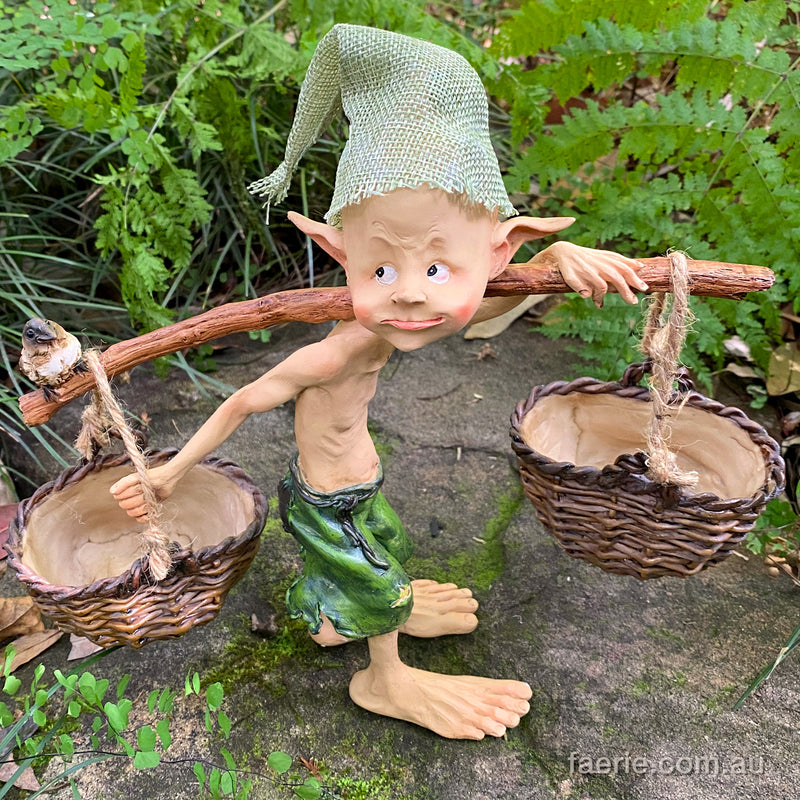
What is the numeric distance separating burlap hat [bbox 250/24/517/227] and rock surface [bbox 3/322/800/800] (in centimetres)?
122

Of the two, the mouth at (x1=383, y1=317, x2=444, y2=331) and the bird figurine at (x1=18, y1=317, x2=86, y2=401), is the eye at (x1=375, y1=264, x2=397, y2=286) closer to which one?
the mouth at (x1=383, y1=317, x2=444, y2=331)

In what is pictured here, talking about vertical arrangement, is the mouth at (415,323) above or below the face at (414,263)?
below

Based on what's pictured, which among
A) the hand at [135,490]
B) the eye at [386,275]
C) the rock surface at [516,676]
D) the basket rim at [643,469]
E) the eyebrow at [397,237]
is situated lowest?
the rock surface at [516,676]

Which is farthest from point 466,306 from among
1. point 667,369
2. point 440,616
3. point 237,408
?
point 440,616

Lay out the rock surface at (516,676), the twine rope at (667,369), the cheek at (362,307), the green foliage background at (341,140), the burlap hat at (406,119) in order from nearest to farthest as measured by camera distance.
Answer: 1. the burlap hat at (406,119)
2. the cheek at (362,307)
3. the twine rope at (667,369)
4. the rock surface at (516,676)
5. the green foliage background at (341,140)

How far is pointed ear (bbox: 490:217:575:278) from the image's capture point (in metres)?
1.54

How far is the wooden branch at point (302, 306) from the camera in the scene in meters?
1.59

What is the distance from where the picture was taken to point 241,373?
323 centimetres

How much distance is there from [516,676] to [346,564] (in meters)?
0.61

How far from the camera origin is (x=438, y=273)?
1433 millimetres

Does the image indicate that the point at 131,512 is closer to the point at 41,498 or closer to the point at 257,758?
the point at 41,498

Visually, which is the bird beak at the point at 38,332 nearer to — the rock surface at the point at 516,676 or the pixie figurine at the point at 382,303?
the pixie figurine at the point at 382,303

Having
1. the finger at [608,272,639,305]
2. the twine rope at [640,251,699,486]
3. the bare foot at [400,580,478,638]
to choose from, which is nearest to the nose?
the finger at [608,272,639,305]

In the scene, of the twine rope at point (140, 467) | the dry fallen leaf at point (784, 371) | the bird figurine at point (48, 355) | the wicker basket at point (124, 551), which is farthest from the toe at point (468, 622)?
the dry fallen leaf at point (784, 371)
